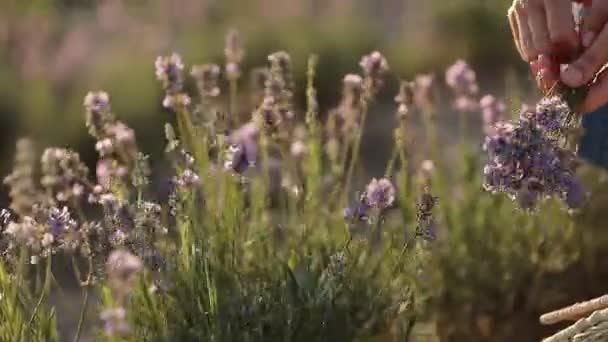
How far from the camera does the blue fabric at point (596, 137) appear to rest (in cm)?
286

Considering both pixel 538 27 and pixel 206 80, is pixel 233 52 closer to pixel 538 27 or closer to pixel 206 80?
pixel 206 80

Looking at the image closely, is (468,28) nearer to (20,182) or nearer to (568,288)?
(568,288)

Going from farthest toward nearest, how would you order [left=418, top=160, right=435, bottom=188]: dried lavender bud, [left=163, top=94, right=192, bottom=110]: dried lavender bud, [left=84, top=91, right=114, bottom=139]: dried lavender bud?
1. [left=418, top=160, right=435, bottom=188]: dried lavender bud
2. [left=163, top=94, right=192, bottom=110]: dried lavender bud
3. [left=84, top=91, right=114, bottom=139]: dried lavender bud

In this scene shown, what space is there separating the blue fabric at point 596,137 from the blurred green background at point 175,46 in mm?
2833

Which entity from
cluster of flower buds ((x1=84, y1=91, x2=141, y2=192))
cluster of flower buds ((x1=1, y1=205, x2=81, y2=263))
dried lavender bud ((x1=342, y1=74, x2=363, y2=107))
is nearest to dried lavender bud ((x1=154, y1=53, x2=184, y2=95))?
cluster of flower buds ((x1=84, y1=91, x2=141, y2=192))

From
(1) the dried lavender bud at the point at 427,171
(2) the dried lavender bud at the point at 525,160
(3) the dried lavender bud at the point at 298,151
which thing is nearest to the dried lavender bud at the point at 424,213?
(2) the dried lavender bud at the point at 525,160

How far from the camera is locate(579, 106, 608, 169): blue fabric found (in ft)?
9.38

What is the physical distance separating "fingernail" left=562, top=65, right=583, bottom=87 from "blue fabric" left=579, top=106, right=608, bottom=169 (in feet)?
2.20

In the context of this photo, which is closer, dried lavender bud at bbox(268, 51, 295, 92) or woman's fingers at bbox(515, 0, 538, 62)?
woman's fingers at bbox(515, 0, 538, 62)

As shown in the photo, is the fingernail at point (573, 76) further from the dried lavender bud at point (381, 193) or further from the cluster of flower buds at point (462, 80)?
the cluster of flower buds at point (462, 80)

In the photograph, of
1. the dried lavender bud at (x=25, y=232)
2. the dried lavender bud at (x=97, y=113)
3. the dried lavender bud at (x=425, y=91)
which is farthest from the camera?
the dried lavender bud at (x=425, y=91)

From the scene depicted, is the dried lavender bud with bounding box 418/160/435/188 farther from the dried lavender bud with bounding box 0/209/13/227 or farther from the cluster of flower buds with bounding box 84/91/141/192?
the dried lavender bud with bounding box 0/209/13/227

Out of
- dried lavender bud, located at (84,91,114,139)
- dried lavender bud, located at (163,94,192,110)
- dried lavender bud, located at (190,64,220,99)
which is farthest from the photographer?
dried lavender bud, located at (190,64,220,99)

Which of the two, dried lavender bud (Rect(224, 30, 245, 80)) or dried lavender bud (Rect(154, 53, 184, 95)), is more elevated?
dried lavender bud (Rect(224, 30, 245, 80))
